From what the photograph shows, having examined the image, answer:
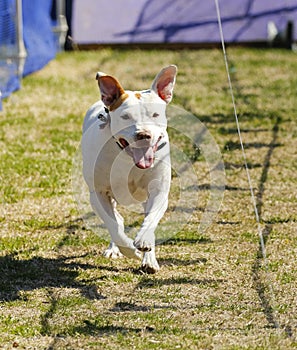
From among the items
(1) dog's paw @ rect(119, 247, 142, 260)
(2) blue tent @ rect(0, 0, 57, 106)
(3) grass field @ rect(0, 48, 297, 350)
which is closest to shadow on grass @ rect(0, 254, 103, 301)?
(3) grass field @ rect(0, 48, 297, 350)

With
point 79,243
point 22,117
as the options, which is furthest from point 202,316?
point 22,117

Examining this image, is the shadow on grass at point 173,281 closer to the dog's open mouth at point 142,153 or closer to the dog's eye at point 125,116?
the dog's open mouth at point 142,153

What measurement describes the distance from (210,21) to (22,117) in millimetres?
6503

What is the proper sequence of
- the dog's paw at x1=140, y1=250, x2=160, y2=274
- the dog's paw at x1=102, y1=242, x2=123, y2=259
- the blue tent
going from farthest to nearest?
1. the blue tent
2. the dog's paw at x1=102, y1=242, x2=123, y2=259
3. the dog's paw at x1=140, y1=250, x2=160, y2=274

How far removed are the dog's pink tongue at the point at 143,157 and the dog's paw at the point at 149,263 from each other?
0.74 meters

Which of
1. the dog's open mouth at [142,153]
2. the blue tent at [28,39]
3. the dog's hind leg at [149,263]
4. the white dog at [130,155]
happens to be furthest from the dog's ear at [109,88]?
the blue tent at [28,39]

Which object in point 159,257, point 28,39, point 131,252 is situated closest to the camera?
point 131,252

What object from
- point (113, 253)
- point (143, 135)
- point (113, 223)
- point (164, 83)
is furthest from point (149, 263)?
point (164, 83)

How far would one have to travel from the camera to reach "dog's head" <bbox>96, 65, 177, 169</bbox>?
4.68 meters

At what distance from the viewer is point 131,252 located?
5121 millimetres

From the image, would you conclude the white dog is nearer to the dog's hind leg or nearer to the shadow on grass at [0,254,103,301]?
the dog's hind leg

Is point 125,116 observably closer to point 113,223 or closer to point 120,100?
point 120,100

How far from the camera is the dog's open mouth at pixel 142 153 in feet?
15.4

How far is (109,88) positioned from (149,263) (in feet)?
3.70
